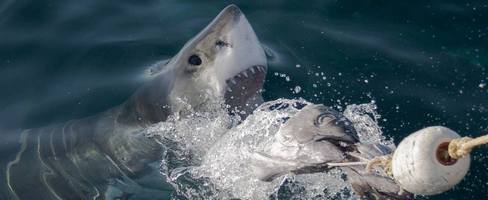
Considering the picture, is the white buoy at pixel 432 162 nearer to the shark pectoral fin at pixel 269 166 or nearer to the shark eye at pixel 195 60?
the shark pectoral fin at pixel 269 166

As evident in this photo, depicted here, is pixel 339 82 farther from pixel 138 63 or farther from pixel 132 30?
pixel 132 30

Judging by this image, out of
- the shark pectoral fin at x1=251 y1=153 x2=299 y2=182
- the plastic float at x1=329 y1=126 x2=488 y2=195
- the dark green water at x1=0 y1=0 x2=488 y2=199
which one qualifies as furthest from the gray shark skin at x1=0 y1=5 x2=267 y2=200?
the plastic float at x1=329 y1=126 x2=488 y2=195

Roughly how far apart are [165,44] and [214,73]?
152 cm

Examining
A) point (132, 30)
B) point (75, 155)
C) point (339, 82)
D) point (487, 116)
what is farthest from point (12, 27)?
point (487, 116)

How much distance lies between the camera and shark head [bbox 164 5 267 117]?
2.87 metres

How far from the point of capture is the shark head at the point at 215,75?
2875 mm

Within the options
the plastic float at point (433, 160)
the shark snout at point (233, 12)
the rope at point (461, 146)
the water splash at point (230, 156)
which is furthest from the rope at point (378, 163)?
the shark snout at point (233, 12)

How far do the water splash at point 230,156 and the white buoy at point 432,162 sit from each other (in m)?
1.09

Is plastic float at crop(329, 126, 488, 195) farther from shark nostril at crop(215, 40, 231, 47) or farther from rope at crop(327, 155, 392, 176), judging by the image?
shark nostril at crop(215, 40, 231, 47)

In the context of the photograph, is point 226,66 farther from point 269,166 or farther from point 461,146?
point 461,146

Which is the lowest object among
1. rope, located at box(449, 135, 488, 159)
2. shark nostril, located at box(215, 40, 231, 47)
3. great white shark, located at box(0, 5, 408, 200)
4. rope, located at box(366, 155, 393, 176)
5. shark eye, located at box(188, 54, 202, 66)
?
great white shark, located at box(0, 5, 408, 200)

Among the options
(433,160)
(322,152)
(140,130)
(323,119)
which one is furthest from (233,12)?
(433,160)

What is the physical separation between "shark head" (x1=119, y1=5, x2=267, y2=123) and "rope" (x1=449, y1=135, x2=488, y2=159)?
144cm

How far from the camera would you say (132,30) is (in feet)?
15.0
